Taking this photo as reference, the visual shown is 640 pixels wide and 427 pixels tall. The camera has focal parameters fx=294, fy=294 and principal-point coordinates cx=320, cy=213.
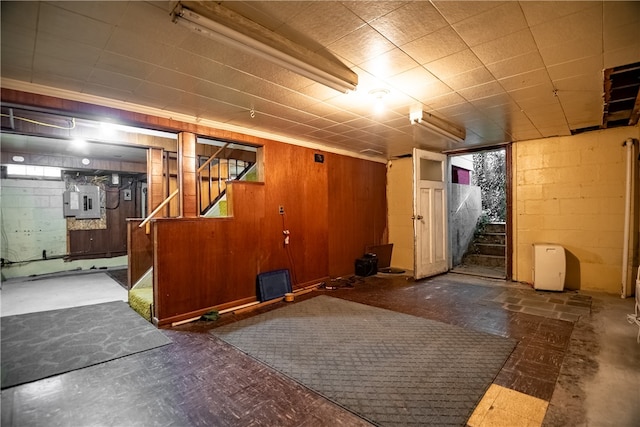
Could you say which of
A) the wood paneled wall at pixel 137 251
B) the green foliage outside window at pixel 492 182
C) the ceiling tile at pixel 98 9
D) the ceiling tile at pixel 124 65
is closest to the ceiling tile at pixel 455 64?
the ceiling tile at pixel 98 9

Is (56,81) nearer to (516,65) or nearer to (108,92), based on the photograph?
(108,92)

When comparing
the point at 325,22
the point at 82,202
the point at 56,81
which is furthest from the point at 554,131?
the point at 82,202

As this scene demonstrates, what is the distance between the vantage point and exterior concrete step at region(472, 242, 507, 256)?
22.6 feet

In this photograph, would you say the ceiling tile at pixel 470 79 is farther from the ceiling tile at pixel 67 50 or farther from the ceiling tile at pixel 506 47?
the ceiling tile at pixel 67 50

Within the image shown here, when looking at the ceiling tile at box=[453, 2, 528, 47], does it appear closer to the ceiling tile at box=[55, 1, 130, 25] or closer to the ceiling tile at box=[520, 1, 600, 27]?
the ceiling tile at box=[520, 1, 600, 27]

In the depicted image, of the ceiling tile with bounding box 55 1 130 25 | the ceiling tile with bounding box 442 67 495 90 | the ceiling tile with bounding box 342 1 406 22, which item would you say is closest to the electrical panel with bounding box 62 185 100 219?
the ceiling tile with bounding box 55 1 130 25

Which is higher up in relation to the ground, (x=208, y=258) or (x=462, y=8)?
(x=462, y=8)

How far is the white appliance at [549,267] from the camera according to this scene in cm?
467

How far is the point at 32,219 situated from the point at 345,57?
8.61 metres

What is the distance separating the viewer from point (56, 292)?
5.29m

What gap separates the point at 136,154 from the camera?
262 inches

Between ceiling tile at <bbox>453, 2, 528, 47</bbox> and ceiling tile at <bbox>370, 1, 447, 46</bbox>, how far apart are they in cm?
18

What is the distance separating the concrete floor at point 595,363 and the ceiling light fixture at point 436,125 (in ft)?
8.36

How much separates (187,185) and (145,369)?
2.13 metres
